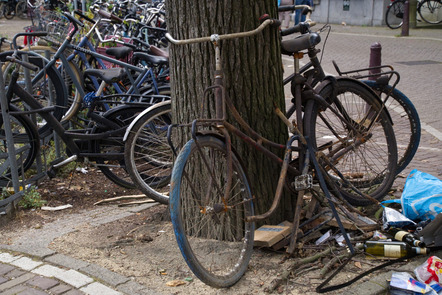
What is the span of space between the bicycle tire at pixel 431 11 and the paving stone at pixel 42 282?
16569 mm

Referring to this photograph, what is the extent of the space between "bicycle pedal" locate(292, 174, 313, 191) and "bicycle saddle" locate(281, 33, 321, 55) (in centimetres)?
88

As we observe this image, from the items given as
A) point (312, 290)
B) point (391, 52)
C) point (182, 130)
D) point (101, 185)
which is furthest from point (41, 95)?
point (391, 52)

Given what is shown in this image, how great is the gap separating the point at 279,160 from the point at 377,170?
127 cm

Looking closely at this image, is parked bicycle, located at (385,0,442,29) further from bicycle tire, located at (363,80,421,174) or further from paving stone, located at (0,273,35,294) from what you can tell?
paving stone, located at (0,273,35,294)

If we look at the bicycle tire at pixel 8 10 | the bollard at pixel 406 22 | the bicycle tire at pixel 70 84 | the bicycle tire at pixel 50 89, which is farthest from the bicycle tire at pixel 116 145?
the bicycle tire at pixel 8 10

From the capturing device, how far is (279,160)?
3861 millimetres

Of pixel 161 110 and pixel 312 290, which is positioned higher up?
pixel 161 110

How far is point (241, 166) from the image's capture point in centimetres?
361

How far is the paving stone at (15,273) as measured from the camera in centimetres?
378

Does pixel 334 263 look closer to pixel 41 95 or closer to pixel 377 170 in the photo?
pixel 377 170

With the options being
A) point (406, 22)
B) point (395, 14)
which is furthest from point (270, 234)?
point (395, 14)

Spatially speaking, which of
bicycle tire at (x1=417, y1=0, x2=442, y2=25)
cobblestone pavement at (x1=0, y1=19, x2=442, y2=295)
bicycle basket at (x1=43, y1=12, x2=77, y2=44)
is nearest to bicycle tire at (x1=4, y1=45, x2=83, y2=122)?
bicycle basket at (x1=43, y1=12, x2=77, y2=44)

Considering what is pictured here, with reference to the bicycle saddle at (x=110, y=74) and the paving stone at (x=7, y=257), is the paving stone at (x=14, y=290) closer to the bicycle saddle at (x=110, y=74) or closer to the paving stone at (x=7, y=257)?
the paving stone at (x=7, y=257)

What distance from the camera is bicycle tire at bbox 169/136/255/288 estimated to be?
3207 mm
